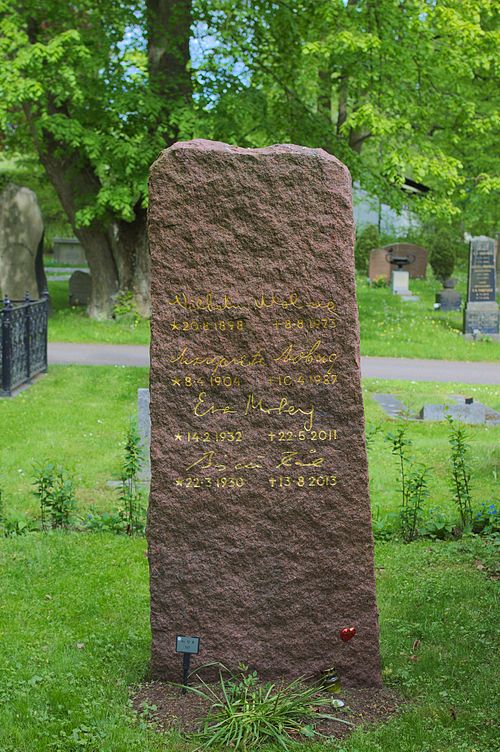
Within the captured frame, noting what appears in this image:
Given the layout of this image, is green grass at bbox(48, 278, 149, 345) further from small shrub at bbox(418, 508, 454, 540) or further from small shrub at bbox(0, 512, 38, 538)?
small shrub at bbox(418, 508, 454, 540)

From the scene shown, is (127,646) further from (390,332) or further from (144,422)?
(390,332)

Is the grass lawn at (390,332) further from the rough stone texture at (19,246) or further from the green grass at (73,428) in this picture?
the green grass at (73,428)

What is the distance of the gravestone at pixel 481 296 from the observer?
814 inches

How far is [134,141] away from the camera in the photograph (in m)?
18.0

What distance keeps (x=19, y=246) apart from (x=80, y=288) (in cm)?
306

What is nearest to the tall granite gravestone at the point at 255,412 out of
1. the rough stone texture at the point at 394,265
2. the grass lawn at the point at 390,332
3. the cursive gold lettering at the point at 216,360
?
the cursive gold lettering at the point at 216,360

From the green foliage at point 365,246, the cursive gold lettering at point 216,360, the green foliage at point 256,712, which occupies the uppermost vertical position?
the green foliage at point 365,246

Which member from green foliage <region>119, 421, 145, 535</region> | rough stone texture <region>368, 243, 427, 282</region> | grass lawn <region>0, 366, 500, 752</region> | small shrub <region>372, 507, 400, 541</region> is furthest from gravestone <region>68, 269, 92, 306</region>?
small shrub <region>372, 507, 400, 541</region>

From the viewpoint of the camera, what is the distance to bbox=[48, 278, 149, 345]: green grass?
1870cm

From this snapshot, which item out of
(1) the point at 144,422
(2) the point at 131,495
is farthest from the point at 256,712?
(1) the point at 144,422

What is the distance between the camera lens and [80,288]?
23062mm

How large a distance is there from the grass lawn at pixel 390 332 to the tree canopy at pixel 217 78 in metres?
2.20

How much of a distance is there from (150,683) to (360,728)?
3.53 ft

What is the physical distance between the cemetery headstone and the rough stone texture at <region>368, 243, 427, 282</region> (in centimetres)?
1279
